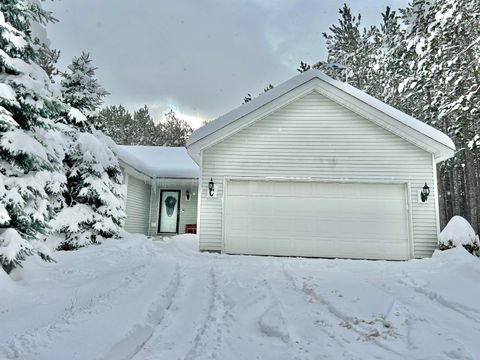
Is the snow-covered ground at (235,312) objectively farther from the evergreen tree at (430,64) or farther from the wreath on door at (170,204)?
the evergreen tree at (430,64)

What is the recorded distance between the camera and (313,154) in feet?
31.1

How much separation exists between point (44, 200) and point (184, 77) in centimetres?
2448

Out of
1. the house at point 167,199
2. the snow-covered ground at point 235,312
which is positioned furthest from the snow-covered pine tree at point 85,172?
the house at point 167,199

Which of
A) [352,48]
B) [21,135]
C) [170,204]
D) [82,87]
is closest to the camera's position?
[21,135]

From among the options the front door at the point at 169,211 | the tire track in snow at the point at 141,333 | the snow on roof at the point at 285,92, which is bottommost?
the tire track in snow at the point at 141,333

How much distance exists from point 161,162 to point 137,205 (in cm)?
297

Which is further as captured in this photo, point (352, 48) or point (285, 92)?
point (352, 48)

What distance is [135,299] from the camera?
413 cm

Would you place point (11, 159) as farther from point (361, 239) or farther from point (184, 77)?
point (184, 77)

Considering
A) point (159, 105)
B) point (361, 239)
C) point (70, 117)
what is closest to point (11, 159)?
point (70, 117)

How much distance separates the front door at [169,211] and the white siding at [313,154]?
20.4 feet

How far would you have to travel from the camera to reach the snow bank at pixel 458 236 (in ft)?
26.3

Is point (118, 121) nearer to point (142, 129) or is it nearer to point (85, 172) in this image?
point (142, 129)

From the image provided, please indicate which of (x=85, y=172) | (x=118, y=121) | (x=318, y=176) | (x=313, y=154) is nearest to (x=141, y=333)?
(x=318, y=176)
